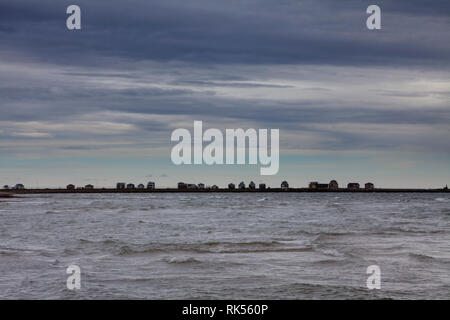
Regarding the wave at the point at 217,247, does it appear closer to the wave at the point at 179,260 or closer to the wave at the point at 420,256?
the wave at the point at 179,260

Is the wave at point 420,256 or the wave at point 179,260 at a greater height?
the wave at point 179,260

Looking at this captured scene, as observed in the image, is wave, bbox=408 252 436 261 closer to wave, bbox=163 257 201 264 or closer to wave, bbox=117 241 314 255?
wave, bbox=117 241 314 255

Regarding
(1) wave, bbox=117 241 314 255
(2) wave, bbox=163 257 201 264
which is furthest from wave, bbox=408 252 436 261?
(2) wave, bbox=163 257 201 264

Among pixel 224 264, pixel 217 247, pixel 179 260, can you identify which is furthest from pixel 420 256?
pixel 179 260

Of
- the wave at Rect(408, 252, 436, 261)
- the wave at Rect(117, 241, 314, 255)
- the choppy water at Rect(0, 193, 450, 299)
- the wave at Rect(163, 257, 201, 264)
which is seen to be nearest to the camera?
the choppy water at Rect(0, 193, 450, 299)

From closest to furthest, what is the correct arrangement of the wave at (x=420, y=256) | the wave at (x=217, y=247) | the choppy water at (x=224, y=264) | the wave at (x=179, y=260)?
the choppy water at (x=224, y=264) → the wave at (x=179, y=260) → the wave at (x=420, y=256) → the wave at (x=217, y=247)

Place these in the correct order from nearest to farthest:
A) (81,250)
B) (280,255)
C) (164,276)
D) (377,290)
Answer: (377,290), (164,276), (280,255), (81,250)

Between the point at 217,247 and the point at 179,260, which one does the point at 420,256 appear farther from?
the point at 179,260

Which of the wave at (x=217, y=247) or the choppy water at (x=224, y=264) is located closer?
the choppy water at (x=224, y=264)

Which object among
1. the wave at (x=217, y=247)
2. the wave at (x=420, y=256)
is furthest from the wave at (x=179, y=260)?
the wave at (x=420, y=256)

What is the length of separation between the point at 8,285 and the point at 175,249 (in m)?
8.92
